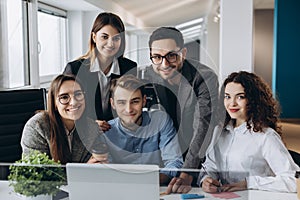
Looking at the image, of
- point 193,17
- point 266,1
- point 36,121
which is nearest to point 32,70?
point 36,121

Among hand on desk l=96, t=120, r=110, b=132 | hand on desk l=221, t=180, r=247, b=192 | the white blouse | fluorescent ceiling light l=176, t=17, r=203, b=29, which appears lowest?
hand on desk l=221, t=180, r=247, b=192

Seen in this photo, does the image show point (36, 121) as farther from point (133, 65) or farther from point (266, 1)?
point (266, 1)

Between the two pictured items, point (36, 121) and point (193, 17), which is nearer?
point (193, 17)

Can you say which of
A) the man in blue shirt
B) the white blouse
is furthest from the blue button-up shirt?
the white blouse

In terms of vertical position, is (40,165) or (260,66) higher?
(260,66)

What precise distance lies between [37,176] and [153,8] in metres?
0.62

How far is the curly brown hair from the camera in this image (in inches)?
49.9

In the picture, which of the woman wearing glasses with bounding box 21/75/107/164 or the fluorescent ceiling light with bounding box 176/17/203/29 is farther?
the woman wearing glasses with bounding box 21/75/107/164

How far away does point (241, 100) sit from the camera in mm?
1293

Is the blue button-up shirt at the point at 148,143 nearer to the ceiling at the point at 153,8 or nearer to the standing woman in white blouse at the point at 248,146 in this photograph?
the standing woman in white blouse at the point at 248,146

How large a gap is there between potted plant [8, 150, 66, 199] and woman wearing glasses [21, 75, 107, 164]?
0.03 m

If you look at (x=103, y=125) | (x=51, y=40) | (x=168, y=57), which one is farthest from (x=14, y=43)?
(x=168, y=57)

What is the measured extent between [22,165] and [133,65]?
1.55 ft

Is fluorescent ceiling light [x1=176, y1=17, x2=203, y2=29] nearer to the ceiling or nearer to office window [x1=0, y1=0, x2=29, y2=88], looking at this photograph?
the ceiling
